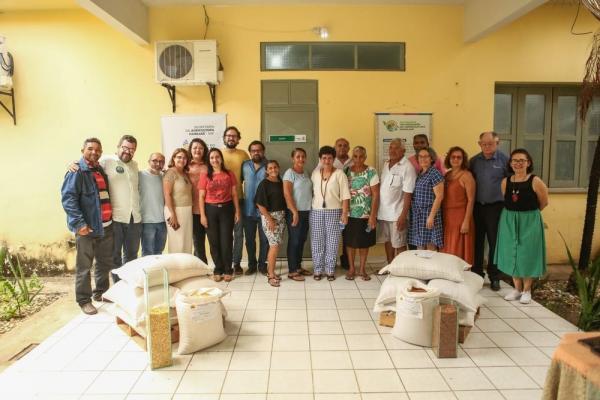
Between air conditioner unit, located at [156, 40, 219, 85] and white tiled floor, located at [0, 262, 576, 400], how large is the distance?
2750 mm

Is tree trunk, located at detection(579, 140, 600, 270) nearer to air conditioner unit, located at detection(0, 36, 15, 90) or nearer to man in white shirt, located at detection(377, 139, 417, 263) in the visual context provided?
man in white shirt, located at detection(377, 139, 417, 263)

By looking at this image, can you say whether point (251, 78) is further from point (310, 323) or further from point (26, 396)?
point (26, 396)

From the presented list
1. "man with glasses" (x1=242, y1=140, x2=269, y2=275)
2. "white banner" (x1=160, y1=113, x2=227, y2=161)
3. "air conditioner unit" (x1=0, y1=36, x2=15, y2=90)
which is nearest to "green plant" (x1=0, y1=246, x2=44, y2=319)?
"air conditioner unit" (x1=0, y1=36, x2=15, y2=90)

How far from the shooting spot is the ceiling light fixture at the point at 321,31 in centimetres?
490

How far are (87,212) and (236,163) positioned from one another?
163cm

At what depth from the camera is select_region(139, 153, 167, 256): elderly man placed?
4.16 meters

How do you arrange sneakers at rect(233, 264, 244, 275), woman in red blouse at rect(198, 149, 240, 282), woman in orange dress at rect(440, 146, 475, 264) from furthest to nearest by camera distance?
sneakers at rect(233, 264, 244, 275), woman in red blouse at rect(198, 149, 240, 282), woman in orange dress at rect(440, 146, 475, 264)

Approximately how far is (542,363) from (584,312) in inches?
35.7

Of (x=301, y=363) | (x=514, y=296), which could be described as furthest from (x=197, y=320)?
(x=514, y=296)

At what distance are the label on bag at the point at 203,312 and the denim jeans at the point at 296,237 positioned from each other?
1.73 metres

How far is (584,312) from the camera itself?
129 inches

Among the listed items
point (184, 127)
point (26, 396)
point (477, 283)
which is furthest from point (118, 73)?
point (477, 283)

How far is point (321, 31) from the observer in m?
4.93

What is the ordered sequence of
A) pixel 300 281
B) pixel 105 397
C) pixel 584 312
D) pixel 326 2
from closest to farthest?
1. pixel 105 397
2. pixel 584 312
3. pixel 300 281
4. pixel 326 2
